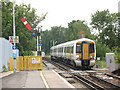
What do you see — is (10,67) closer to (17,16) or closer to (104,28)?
(17,16)

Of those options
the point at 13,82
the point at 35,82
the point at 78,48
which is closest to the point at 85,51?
the point at 78,48

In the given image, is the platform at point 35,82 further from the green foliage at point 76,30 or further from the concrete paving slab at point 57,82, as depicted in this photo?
the green foliage at point 76,30

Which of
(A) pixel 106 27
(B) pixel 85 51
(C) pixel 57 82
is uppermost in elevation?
(A) pixel 106 27

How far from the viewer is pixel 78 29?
79188mm

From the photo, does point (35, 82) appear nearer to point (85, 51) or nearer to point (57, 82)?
point (57, 82)

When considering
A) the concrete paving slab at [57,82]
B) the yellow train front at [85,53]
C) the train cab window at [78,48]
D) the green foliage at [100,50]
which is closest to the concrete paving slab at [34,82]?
the concrete paving slab at [57,82]

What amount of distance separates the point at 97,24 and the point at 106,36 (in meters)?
4.64

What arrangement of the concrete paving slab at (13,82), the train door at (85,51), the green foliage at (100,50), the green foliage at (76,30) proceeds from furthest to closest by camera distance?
the green foliage at (76,30)
the green foliage at (100,50)
the train door at (85,51)
the concrete paving slab at (13,82)

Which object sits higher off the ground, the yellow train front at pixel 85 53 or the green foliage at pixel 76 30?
the green foliage at pixel 76 30

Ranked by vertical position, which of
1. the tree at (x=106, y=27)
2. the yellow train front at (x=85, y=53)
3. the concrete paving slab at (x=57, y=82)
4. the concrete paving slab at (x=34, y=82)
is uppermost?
the tree at (x=106, y=27)

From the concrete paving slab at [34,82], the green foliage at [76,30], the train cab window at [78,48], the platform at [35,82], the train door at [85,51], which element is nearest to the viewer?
the concrete paving slab at [34,82]

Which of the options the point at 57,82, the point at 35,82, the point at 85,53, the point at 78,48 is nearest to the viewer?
the point at 35,82

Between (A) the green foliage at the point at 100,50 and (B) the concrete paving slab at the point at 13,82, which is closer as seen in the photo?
(B) the concrete paving slab at the point at 13,82

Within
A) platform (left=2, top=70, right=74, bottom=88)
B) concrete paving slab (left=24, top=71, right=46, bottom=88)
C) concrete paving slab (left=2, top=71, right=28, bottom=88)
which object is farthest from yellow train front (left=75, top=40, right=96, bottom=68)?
concrete paving slab (left=2, top=71, right=28, bottom=88)
